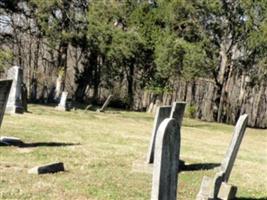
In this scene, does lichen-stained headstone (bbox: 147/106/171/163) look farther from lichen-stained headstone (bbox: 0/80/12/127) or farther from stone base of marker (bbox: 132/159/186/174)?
lichen-stained headstone (bbox: 0/80/12/127)

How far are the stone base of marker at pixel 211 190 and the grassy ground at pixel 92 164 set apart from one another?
0.51 meters

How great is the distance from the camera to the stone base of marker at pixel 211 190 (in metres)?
10.0

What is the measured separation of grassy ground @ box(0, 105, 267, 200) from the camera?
33.6 feet

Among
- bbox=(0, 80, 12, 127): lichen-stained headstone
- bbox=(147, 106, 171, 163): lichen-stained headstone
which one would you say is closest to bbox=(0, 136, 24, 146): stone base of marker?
bbox=(0, 80, 12, 127): lichen-stained headstone

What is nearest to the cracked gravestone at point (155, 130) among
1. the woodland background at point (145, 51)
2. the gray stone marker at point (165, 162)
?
the gray stone marker at point (165, 162)

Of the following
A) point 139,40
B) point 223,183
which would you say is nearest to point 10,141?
point 223,183

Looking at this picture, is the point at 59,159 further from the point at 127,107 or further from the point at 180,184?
the point at 127,107

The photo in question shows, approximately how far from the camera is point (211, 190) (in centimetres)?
1005


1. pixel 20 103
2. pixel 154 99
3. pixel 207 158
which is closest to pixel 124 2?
pixel 154 99

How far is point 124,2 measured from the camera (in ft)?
133

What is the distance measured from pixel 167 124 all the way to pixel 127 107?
35.3 m

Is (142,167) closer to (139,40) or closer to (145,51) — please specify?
(139,40)

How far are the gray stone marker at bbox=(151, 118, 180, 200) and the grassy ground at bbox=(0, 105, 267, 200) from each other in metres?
2.82

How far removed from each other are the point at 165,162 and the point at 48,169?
4667 millimetres
